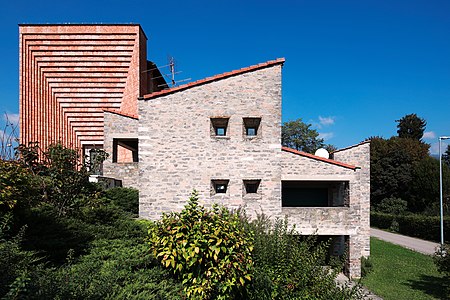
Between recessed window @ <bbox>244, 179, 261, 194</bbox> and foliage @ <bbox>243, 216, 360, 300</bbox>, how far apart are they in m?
4.77

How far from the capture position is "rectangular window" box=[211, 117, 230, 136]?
1220cm

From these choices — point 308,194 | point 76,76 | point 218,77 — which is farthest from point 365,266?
point 76,76

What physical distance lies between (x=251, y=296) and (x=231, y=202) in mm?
5820

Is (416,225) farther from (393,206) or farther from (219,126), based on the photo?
(219,126)

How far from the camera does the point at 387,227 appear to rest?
110ft

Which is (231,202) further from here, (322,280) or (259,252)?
(322,280)

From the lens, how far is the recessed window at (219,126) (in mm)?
12206

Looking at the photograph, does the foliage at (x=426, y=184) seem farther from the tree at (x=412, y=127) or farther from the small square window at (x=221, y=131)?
the small square window at (x=221, y=131)

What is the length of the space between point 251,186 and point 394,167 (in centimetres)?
3455

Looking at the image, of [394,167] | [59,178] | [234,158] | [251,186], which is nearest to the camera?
[59,178]

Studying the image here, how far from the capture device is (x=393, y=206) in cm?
3609

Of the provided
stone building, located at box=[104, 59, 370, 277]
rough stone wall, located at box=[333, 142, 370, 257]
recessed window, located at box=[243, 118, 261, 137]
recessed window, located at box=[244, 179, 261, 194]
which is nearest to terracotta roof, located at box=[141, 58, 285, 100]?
stone building, located at box=[104, 59, 370, 277]

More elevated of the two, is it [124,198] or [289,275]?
[124,198]

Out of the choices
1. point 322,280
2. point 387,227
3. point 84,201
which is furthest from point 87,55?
point 387,227
